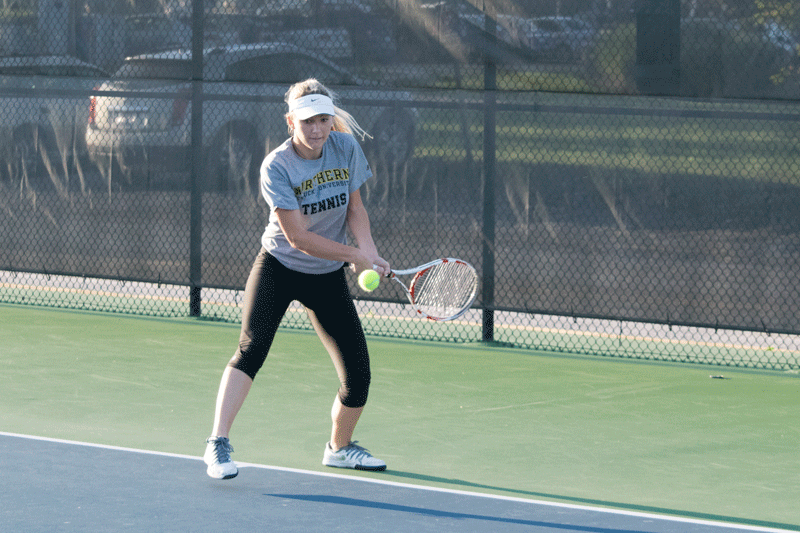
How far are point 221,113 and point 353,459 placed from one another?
457cm

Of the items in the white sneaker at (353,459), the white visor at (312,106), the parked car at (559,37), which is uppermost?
the parked car at (559,37)

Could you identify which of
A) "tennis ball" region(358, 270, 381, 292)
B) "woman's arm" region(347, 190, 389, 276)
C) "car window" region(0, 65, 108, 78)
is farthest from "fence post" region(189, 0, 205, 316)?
"tennis ball" region(358, 270, 381, 292)

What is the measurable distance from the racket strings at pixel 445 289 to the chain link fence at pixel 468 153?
2.73 metres

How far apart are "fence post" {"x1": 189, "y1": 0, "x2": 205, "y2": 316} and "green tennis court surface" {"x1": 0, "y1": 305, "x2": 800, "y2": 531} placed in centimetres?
67

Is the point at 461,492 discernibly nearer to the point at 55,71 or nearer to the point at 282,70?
the point at 282,70

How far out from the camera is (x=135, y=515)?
504 cm

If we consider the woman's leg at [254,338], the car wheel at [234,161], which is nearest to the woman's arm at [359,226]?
the woman's leg at [254,338]

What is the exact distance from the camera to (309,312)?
569 centimetres

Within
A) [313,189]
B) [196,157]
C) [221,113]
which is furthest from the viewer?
[196,157]

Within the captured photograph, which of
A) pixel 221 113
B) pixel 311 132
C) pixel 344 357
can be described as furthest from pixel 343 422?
pixel 221 113

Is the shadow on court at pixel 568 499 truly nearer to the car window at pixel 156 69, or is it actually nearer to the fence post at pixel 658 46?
the fence post at pixel 658 46

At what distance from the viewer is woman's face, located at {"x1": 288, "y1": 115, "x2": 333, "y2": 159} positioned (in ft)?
17.6

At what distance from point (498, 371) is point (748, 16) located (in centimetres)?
273

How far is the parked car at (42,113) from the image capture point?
10281 millimetres
